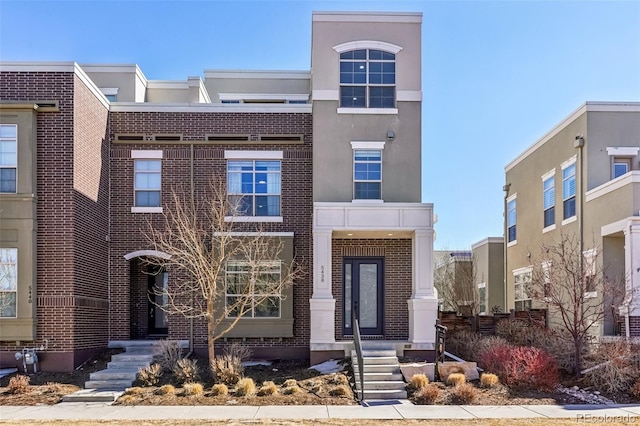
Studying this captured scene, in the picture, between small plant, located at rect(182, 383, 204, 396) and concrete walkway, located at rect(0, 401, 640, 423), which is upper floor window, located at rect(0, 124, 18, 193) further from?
small plant, located at rect(182, 383, 204, 396)

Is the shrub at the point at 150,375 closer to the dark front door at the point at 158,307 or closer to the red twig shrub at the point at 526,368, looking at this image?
the dark front door at the point at 158,307

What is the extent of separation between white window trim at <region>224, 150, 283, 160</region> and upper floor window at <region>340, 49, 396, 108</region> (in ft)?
8.10

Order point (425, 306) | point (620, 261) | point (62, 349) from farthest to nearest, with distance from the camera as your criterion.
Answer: point (620, 261) < point (425, 306) < point (62, 349)

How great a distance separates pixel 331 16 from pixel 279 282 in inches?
314

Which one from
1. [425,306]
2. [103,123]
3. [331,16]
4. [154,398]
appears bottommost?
[154,398]

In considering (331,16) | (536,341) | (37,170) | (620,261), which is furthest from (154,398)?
(620,261)

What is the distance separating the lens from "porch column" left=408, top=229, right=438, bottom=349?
15.9 meters

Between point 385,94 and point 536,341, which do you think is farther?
point 385,94

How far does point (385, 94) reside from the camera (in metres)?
17.8

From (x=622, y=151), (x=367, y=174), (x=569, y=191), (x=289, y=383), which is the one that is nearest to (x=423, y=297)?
(x=367, y=174)

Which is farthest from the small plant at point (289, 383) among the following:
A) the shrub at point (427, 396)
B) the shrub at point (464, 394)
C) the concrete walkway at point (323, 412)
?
Result: the shrub at point (464, 394)

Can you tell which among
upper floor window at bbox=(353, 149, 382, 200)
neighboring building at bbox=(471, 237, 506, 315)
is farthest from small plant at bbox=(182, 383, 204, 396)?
neighboring building at bbox=(471, 237, 506, 315)

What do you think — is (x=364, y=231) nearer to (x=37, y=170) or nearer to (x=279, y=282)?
(x=279, y=282)

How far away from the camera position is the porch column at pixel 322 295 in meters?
15.8
